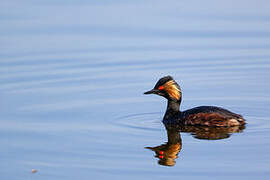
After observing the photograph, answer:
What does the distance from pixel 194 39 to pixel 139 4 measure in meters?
4.54

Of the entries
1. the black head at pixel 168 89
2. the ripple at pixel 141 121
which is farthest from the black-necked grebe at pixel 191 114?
the ripple at pixel 141 121

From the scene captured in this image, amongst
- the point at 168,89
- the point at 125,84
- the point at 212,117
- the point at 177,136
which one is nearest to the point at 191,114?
the point at 212,117

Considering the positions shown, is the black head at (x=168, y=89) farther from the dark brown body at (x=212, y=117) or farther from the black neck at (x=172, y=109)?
the dark brown body at (x=212, y=117)

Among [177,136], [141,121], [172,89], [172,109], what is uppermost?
[172,89]

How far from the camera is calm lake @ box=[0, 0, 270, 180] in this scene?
10.4 meters

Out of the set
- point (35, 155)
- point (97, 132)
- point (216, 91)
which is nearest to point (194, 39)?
point (216, 91)

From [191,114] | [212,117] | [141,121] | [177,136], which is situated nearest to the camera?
[177,136]

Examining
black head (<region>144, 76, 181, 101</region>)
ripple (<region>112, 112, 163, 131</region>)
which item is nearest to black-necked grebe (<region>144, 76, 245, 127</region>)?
black head (<region>144, 76, 181, 101</region>)

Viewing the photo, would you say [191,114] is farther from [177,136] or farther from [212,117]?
[177,136]

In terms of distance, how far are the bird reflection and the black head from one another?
78cm

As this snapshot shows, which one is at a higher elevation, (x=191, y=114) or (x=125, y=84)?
(x=125, y=84)

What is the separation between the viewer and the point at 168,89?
13562 millimetres

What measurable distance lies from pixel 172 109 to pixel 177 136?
4.48 ft

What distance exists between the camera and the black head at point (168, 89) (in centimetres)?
1347
